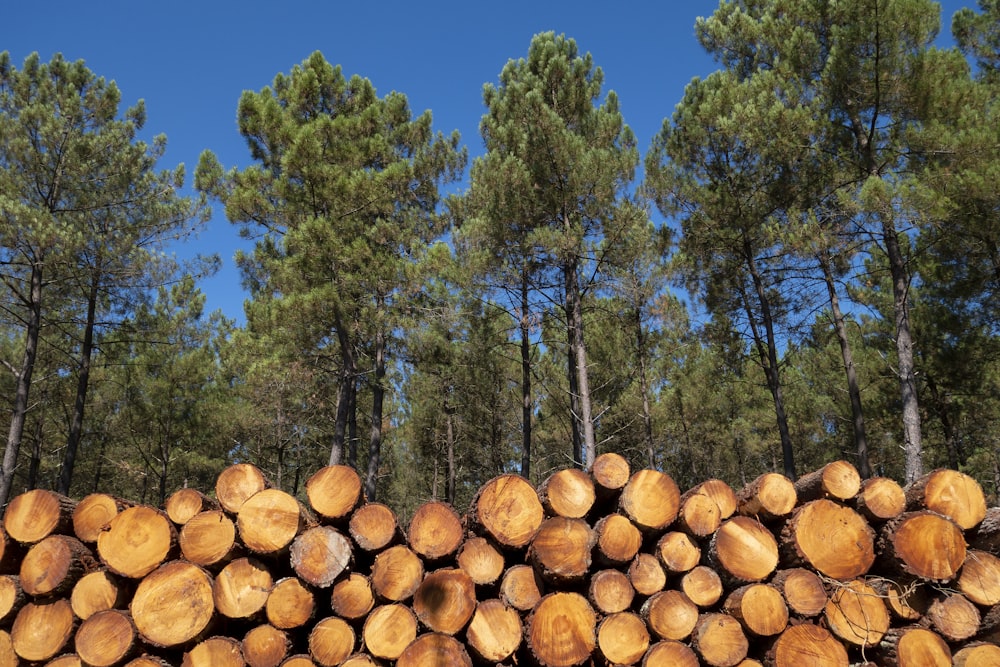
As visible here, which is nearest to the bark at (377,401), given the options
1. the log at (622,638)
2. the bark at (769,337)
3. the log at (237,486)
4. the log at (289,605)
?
the bark at (769,337)

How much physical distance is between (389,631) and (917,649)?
297 cm

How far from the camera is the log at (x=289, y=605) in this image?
134 inches

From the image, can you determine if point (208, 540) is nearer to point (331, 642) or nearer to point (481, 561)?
point (331, 642)

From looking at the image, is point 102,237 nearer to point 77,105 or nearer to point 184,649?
point 77,105

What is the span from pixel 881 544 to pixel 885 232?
7286 mm

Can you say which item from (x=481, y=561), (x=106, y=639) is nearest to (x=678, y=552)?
(x=481, y=561)

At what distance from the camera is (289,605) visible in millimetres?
3428

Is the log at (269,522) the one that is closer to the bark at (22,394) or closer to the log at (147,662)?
the log at (147,662)

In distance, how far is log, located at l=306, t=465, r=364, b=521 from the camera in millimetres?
3518

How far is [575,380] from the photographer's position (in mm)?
13359

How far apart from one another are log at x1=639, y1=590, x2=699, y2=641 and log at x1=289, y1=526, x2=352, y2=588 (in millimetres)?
1790

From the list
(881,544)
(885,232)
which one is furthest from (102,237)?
(885,232)

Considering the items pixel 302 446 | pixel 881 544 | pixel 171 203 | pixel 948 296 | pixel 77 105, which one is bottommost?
pixel 881 544

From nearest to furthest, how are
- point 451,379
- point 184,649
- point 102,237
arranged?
point 184,649
point 102,237
point 451,379
